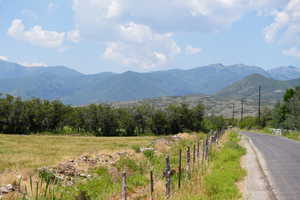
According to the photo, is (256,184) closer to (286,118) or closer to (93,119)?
(286,118)

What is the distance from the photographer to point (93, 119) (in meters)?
81.7

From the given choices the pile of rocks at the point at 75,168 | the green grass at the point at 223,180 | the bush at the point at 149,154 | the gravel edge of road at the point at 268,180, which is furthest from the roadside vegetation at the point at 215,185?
the pile of rocks at the point at 75,168

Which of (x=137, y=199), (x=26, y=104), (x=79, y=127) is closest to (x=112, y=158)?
(x=137, y=199)

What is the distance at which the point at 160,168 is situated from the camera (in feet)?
A: 53.0

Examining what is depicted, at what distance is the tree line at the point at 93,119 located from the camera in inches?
2800

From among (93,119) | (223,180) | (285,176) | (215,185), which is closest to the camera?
(215,185)

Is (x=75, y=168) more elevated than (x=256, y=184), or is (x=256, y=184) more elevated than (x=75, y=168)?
(x=256, y=184)

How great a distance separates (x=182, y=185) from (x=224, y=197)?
1.47 metres

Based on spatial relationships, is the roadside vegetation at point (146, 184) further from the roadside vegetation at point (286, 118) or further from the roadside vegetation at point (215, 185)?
the roadside vegetation at point (286, 118)

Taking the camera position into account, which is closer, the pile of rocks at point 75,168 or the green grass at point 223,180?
the green grass at point 223,180

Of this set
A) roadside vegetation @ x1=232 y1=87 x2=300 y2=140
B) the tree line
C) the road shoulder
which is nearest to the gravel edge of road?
the road shoulder

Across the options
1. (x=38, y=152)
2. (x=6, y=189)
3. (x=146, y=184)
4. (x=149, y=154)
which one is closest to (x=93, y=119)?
(x=38, y=152)

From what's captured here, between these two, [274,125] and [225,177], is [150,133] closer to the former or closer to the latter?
[274,125]

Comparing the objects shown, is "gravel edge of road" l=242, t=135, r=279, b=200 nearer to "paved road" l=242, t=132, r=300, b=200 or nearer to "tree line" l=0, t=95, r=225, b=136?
"paved road" l=242, t=132, r=300, b=200
